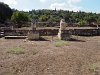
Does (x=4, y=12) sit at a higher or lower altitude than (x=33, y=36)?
higher

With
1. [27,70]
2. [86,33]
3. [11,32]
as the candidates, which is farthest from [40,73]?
[86,33]

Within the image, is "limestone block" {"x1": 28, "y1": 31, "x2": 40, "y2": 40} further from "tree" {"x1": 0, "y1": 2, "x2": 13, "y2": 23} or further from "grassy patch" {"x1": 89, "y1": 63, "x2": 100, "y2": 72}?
"tree" {"x1": 0, "y1": 2, "x2": 13, "y2": 23}

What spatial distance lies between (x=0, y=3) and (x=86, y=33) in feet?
154

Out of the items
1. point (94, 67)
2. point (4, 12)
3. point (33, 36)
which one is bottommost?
point (94, 67)

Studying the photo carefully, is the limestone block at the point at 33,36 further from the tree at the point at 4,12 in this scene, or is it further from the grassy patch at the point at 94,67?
the tree at the point at 4,12

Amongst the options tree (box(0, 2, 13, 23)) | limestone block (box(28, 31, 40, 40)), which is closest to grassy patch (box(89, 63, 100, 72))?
limestone block (box(28, 31, 40, 40))

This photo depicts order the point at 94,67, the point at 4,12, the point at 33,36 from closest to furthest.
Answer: the point at 94,67, the point at 33,36, the point at 4,12

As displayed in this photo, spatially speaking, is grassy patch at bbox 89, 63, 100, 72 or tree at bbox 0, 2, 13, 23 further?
tree at bbox 0, 2, 13, 23

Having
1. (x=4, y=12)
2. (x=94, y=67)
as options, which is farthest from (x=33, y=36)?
(x=4, y=12)

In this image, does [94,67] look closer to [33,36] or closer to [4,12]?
[33,36]

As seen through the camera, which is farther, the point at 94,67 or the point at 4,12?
the point at 4,12

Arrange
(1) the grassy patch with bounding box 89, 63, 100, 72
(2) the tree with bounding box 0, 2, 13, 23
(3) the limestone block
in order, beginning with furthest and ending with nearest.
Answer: (2) the tree with bounding box 0, 2, 13, 23
(3) the limestone block
(1) the grassy patch with bounding box 89, 63, 100, 72

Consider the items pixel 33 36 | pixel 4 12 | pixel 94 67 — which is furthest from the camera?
pixel 4 12

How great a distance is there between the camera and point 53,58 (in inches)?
587
